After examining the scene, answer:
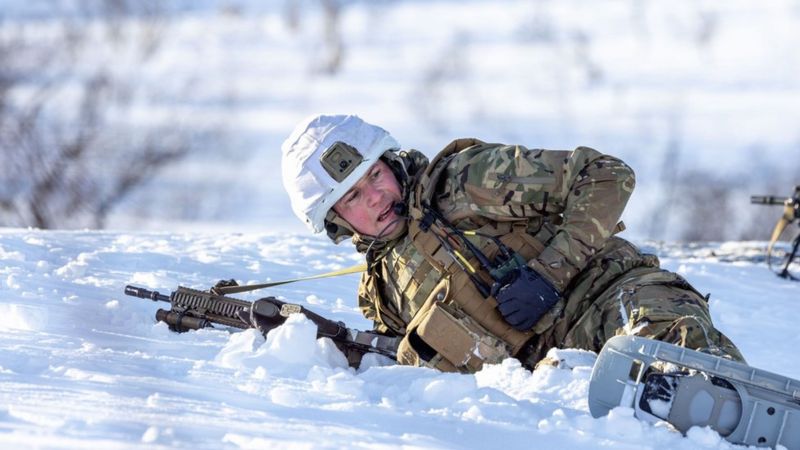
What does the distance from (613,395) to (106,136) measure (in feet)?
66.6

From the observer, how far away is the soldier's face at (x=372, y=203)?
15.1 ft

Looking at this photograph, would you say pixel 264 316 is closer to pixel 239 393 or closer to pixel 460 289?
pixel 460 289

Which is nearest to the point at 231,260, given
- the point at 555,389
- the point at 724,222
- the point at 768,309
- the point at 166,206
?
the point at 768,309

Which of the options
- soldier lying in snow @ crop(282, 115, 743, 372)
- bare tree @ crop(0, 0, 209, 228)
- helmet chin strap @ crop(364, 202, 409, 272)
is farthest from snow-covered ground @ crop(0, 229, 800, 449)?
bare tree @ crop(0, 0, 209, 228)

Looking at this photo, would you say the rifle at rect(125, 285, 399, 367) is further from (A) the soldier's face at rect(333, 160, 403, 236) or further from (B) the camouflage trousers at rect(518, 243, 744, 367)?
(B) the camouflage trousers at rect(518, 243, 744, 367)

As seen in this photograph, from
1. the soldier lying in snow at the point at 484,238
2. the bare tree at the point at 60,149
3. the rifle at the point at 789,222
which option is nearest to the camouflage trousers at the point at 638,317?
the soldier lying in snow at the point at 484,238

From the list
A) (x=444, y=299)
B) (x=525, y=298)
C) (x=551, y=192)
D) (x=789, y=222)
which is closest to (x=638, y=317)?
(x=525, y=298)

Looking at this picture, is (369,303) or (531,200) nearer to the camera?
(531,200)

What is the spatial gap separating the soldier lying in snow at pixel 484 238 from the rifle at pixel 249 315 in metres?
0.18

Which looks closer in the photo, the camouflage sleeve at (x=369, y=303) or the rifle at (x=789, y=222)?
the camouflage sleeve at (x=369, y=303)

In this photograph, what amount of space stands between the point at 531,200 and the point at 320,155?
72cm

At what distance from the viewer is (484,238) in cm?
454

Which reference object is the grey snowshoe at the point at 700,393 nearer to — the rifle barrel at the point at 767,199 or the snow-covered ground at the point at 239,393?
the snow-covered ground at the point at 239,393

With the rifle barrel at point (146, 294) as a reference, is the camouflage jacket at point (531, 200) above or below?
above
